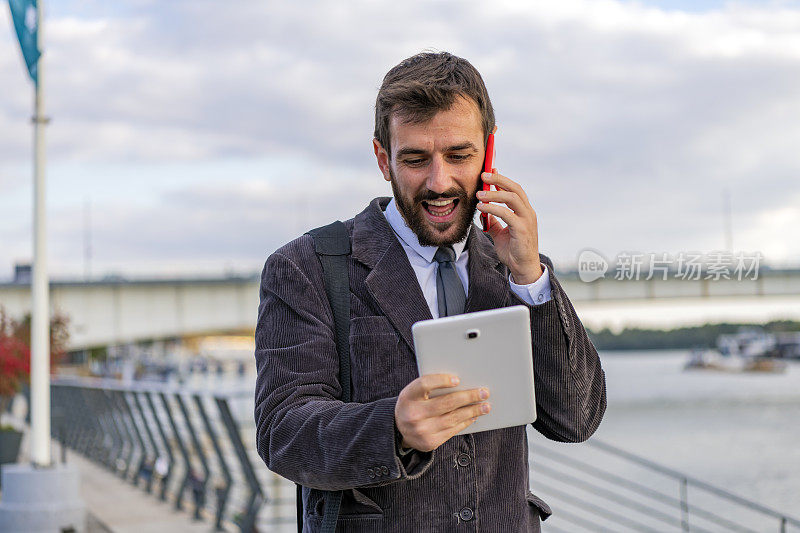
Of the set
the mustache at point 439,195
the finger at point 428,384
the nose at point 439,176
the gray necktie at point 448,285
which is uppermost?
the nose at point 439,176

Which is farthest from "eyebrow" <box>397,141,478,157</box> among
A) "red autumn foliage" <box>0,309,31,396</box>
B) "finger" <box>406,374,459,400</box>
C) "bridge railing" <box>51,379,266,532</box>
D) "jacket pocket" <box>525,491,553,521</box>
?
"red autumn foliage" <box>0,309,31,396</box>

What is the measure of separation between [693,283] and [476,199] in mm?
28382

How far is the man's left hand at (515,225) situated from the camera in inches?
73.5

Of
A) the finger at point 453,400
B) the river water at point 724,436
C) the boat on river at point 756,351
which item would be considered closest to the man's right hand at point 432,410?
the finger at point 453,400

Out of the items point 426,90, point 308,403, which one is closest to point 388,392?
point 308,403

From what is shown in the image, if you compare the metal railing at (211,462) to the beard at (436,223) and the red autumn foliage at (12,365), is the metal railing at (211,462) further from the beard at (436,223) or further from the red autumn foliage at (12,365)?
the beard at (436,223)

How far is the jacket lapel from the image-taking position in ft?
6.43

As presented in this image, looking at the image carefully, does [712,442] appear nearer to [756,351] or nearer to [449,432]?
[449,432]

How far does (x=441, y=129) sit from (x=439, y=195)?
5.2 inches

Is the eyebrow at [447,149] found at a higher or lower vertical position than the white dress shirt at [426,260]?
higher

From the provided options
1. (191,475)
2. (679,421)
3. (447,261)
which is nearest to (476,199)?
(447,261)

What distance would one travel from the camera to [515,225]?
6.15 feet

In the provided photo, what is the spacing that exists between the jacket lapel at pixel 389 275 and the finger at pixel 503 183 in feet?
0.89

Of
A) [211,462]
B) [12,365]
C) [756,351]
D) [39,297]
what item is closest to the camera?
[39,297]
